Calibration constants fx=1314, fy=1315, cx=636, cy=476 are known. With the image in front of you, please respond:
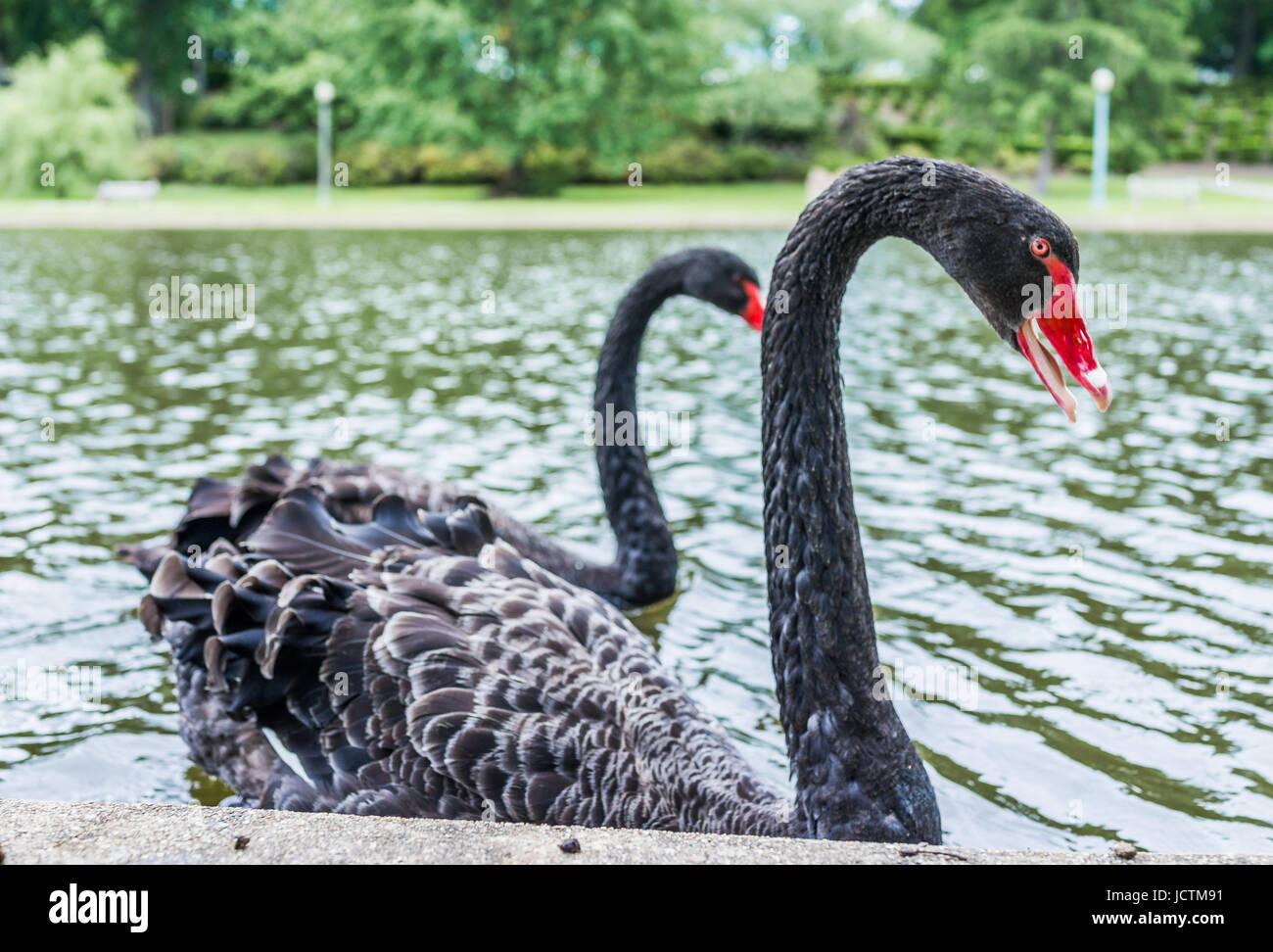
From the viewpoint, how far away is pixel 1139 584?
5000 mm

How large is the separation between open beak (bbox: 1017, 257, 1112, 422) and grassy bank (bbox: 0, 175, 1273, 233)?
17.0m

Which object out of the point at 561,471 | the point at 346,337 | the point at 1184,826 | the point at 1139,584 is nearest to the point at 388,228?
the point at 346,337

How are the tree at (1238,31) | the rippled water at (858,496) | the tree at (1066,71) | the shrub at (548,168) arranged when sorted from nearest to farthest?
the rippled water at (858,496) → the tree at (1066,71) → the shrub at (548,168) → the tree at (1238,31)

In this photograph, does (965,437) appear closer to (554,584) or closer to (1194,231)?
(554,584)

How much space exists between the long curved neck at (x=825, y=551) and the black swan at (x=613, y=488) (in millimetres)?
1695

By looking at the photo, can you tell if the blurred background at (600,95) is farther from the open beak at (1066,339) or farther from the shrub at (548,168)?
the open beak at (1066,339)

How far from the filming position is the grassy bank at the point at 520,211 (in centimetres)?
1966

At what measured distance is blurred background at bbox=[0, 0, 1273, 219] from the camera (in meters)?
26.9

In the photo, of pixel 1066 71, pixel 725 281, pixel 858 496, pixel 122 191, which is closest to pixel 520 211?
pixel 122 191

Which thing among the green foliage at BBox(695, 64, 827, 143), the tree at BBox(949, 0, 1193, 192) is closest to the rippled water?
the tree at BBox(949, 0, 1193, 192)

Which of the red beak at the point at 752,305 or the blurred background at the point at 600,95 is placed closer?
the red beak at the point at 752,305

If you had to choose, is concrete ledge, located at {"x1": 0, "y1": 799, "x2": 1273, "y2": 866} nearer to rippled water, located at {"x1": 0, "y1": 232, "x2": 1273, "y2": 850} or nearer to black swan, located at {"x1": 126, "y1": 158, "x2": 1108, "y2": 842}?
black swan, located at {"x1": 126, "y1": 158, "x2": 1108, "y2": 842}

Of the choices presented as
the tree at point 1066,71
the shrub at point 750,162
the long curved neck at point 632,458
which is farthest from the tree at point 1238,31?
the long curved neck at point 632,458
